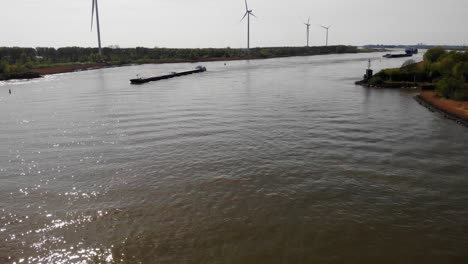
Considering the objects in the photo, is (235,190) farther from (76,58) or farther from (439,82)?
(76,58)

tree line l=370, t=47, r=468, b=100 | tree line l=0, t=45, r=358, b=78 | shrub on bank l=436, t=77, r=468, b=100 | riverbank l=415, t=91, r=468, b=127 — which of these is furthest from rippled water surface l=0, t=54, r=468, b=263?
tree line l=0, t=45, r=358, b=78

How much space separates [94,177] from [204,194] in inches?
237

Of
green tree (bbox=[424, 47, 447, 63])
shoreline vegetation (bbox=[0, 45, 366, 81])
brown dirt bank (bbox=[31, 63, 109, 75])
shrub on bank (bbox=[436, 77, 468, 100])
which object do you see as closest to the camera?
shrub on bank (bbox=[436, 77, 468, 100])

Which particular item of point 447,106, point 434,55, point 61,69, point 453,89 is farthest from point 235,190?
point 61,69

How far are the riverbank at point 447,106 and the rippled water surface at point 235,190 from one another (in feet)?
4.99

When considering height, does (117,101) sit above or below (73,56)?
below

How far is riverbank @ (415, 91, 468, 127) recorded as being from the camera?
A: 93.9ft

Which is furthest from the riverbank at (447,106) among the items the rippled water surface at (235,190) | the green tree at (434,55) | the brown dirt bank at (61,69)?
the brown dirt bank at (61,69)

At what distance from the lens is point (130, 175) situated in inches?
664

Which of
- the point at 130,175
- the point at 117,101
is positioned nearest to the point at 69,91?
the point at 117,101

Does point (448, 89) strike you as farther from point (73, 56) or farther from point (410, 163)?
point (73, 56)

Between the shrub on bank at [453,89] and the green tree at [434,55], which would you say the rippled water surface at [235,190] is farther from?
the green tree at [434,55]

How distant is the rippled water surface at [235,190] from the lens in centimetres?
1084

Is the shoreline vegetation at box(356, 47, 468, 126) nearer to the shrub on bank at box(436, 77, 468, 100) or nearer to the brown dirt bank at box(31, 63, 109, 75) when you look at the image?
the shrub on bank at box(436, 77, 468, 100)
